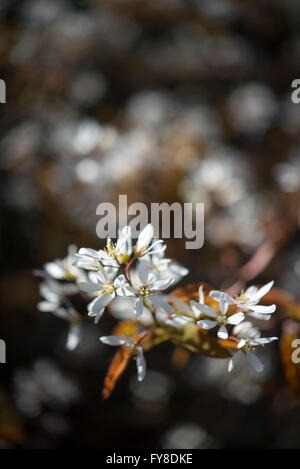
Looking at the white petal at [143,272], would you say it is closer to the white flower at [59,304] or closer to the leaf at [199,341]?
the leaf at [199,341]

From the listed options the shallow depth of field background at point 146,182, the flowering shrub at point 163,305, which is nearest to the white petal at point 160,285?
the flowering shrub at point 163,305

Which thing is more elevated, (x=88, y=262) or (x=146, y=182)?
(x=146, y=182)

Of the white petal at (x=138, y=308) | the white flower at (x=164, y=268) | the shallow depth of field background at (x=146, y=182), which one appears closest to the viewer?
the white petal at (x=138, y=308)

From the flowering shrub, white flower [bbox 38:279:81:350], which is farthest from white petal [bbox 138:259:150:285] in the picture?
white flower [bbox 38:279:81:350]

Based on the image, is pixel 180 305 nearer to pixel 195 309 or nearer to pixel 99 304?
pixel 195 309

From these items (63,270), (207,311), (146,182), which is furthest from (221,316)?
(146,182)

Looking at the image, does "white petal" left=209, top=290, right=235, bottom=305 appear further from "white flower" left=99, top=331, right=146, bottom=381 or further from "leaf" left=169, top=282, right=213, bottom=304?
"white flower" left=99, top=331, right=146, bottom=381
